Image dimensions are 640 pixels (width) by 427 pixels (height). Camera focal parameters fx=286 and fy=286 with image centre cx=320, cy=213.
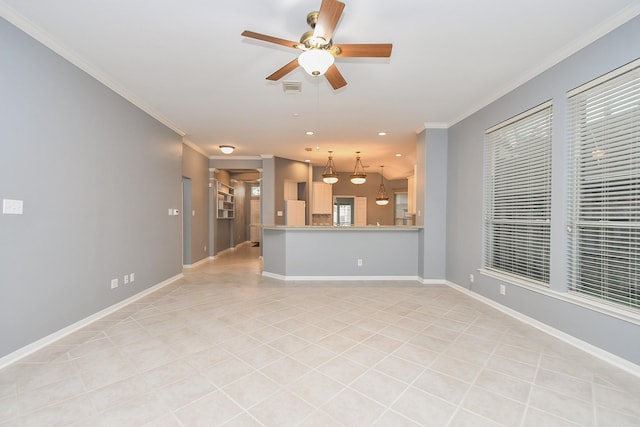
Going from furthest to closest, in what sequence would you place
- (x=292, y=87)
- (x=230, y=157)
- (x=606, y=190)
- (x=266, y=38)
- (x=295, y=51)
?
(x=230, y=157)
(x=292, y=87)
(x=295, y=51)
(x=606, y=190)
(x=266, y=38)

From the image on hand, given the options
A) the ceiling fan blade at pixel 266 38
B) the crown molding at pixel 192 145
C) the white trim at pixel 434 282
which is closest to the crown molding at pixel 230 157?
the crown molding at pixel 192 145

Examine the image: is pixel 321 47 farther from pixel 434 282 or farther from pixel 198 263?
pixel 198 263

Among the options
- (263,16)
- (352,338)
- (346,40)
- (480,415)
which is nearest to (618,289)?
(480,415)

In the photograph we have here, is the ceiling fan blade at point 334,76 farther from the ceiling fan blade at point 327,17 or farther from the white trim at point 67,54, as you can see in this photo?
the white trim at point 67,54

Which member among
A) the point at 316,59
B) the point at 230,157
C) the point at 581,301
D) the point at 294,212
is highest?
the point at 230,157

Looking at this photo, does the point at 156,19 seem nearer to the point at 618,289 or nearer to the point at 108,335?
the point at 108,335

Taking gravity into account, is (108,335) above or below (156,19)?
below

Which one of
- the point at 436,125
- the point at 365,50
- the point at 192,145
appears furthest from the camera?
the point at 192,145

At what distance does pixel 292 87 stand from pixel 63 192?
277 centimetres

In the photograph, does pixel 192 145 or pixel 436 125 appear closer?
pixel 436 125

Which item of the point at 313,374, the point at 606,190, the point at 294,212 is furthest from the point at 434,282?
the point at 294,212

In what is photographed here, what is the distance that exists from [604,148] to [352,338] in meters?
2.88

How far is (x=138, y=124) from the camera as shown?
4.19m

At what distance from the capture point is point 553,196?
3.00 m
